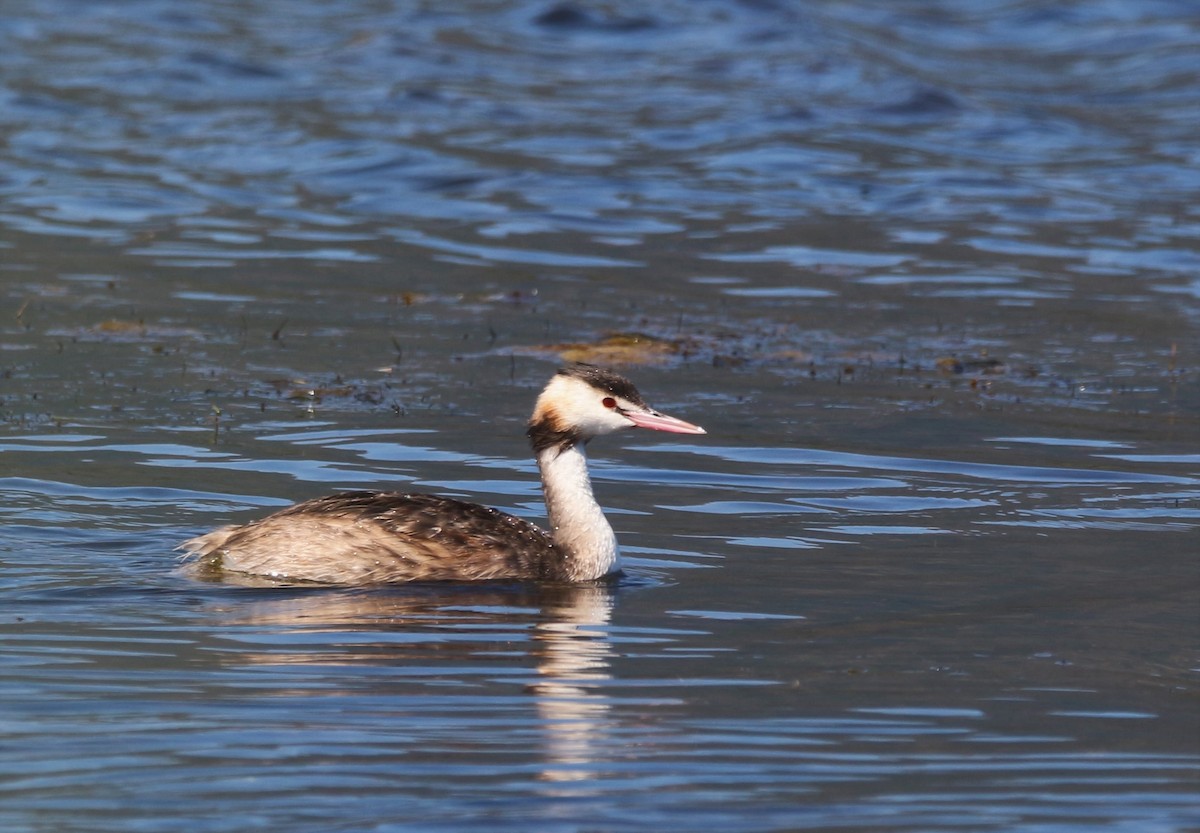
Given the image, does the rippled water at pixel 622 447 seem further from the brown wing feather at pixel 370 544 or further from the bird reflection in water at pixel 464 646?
the brown wing feather at pixel 370 544

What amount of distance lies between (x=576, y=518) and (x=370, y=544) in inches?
40.6

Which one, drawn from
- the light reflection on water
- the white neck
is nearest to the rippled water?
the light reflection on water

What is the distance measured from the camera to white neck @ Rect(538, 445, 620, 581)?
401 inches

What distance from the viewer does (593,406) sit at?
1029cm

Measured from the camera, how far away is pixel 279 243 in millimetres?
21375

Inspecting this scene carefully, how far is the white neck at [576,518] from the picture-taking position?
10.2 meters

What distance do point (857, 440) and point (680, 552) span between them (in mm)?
3153

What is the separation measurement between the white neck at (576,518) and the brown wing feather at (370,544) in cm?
25

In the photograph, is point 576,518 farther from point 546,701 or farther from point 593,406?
point 546,701

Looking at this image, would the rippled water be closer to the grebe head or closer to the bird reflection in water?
the bird reflection in water

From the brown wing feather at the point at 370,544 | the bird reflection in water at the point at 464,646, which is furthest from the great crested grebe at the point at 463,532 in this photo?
the bird reflection in water at the point at 464,646

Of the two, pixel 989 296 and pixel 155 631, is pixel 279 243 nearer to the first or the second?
pixel 989 296

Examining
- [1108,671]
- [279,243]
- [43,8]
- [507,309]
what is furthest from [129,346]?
[43,8]

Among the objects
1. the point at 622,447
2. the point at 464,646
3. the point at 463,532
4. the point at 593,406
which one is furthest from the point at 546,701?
the point at 622,447
